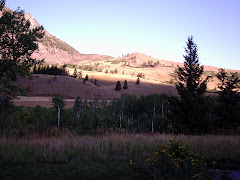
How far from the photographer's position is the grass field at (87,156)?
18.3 ft

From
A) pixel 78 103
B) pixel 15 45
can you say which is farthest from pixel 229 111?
pixel 15 45

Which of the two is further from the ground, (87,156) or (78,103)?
(87,156)

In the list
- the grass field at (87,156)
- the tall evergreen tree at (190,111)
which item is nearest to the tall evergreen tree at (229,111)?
the tall evergreen tree at (190,111)

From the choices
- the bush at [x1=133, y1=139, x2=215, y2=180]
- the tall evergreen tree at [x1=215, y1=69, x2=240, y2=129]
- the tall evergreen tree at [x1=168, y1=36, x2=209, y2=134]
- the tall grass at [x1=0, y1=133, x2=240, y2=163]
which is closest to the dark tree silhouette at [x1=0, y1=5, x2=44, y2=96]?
the tall grass at [x1=0, y1=133, x2=240, y2=163]

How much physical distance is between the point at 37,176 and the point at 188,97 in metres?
14.7

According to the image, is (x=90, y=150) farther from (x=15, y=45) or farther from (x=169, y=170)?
(x=15, y=45)

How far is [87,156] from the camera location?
692 cm

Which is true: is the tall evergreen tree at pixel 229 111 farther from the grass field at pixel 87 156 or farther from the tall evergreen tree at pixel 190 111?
the grass field at pixel 87 156

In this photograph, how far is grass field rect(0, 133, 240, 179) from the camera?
18.3 feet

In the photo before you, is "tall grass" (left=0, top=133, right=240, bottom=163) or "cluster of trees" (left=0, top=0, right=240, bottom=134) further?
"cluster of trees" (left=0, top=0, right=240, bottom=134)

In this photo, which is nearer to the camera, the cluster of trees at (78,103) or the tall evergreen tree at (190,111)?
the cluster of trees at (78,103)

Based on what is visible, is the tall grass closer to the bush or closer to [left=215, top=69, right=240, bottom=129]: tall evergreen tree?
the bush

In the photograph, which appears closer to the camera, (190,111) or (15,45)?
(15,45)

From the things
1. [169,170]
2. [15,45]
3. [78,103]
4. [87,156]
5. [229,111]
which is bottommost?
[78,103]
